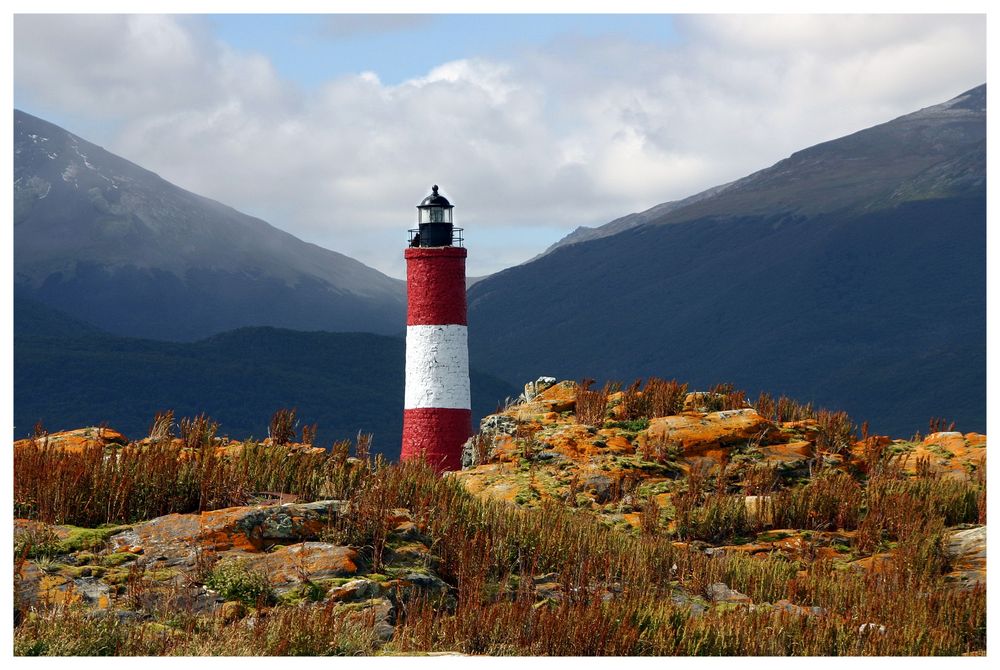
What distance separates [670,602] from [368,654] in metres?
3.11

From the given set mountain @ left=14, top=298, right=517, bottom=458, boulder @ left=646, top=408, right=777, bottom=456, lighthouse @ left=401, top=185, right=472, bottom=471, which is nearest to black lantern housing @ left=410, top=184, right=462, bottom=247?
lighthouse @ left=401, top=185, right=472, bottom=471

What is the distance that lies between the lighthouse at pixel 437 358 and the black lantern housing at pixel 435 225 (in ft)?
0.61

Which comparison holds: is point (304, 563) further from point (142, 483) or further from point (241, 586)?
point (142, 483)

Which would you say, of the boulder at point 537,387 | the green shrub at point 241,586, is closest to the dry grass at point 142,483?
the green shrub at point 241,586

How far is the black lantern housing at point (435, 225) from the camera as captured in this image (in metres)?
28.2

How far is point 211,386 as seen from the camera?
17325cm

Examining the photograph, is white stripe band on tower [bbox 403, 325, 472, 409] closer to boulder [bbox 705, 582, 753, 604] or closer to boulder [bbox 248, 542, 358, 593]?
boulder [bbox 705, 582, 753, 604]

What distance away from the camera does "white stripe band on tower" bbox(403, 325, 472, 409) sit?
27516mm

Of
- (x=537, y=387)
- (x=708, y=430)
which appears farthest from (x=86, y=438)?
(x=537, y=387)
